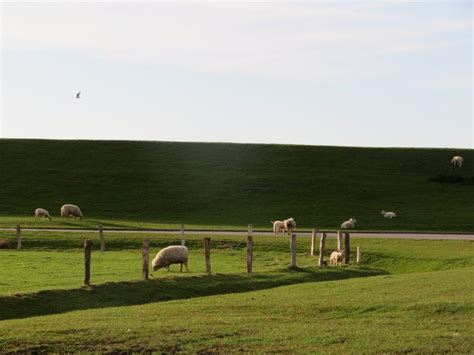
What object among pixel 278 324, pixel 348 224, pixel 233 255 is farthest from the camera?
pixel 348 224

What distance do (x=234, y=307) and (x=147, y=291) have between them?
570 centimetres

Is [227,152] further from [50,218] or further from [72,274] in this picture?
[72,274]

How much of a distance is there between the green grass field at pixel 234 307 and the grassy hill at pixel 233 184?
94.7 feet

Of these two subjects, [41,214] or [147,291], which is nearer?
[147,291]

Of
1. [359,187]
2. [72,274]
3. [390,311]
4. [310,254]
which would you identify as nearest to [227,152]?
[359,187]

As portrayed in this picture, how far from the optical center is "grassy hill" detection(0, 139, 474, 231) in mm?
79250

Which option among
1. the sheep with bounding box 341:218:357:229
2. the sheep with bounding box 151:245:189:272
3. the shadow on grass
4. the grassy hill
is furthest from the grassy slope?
the grassy hill

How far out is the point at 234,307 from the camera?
29.5m

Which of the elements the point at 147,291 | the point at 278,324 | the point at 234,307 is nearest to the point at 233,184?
the point at 147,291

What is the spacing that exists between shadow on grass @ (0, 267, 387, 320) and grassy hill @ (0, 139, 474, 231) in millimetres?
31856

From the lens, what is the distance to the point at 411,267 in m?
48.3

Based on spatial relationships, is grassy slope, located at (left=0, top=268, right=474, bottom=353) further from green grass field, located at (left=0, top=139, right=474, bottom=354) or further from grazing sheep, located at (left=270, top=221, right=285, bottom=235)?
grazing sheep, located at (left=270, top=221, right=285, bottom=235)

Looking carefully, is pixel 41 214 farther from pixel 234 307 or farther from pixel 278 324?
pixel 278 324

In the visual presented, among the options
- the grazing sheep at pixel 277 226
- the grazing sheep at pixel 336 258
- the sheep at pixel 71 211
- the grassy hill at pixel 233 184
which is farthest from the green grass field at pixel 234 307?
Result: the grassy hill at pixel 233 184
